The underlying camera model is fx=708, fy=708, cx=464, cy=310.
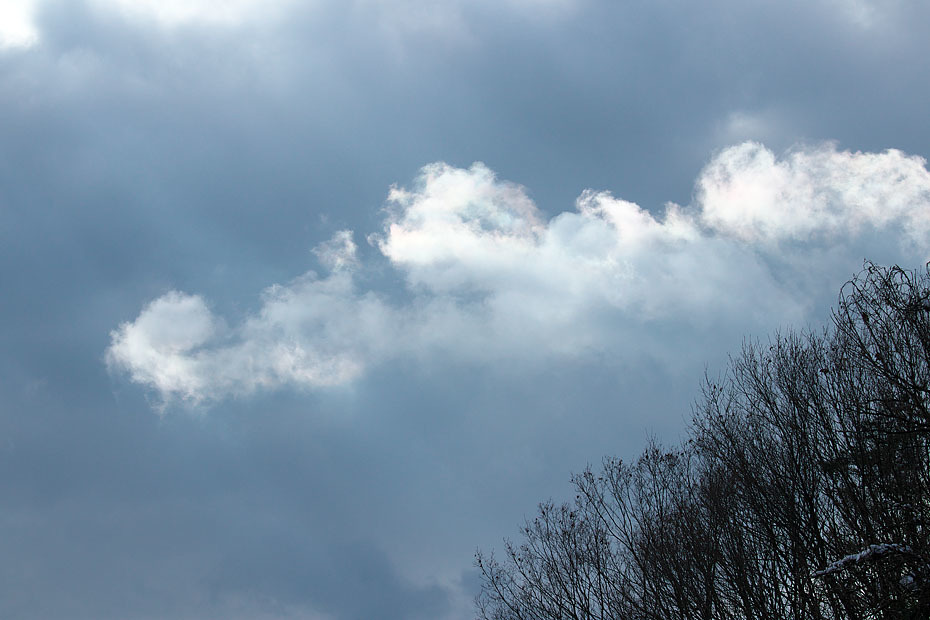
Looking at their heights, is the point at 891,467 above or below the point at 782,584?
above

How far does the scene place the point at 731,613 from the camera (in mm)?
14734

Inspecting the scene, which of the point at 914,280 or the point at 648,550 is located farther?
the point at 648,550

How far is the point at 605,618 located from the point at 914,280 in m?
Result: 11.0

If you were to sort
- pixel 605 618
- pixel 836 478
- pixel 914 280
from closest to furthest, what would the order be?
pixel 914 280 < pixel 836 478 < pixel 605 618

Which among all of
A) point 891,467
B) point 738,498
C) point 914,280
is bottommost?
point 891,467

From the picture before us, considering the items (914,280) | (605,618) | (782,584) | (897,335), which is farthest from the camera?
(605,618)

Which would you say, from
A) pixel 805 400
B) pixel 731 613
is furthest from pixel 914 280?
pixel 731 613

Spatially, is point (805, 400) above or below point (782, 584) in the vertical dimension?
above

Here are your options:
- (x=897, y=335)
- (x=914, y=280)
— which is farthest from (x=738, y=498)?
(x=914, y=280)

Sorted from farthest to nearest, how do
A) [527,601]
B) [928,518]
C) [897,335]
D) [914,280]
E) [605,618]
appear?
[527,601], [605,618], [897,335], [914,280], [928,518]

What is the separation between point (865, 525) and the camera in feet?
39.2

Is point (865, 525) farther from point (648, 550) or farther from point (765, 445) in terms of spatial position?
point (648, 550)

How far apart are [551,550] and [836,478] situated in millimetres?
8491

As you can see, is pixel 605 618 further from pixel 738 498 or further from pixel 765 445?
pixel 765 445
